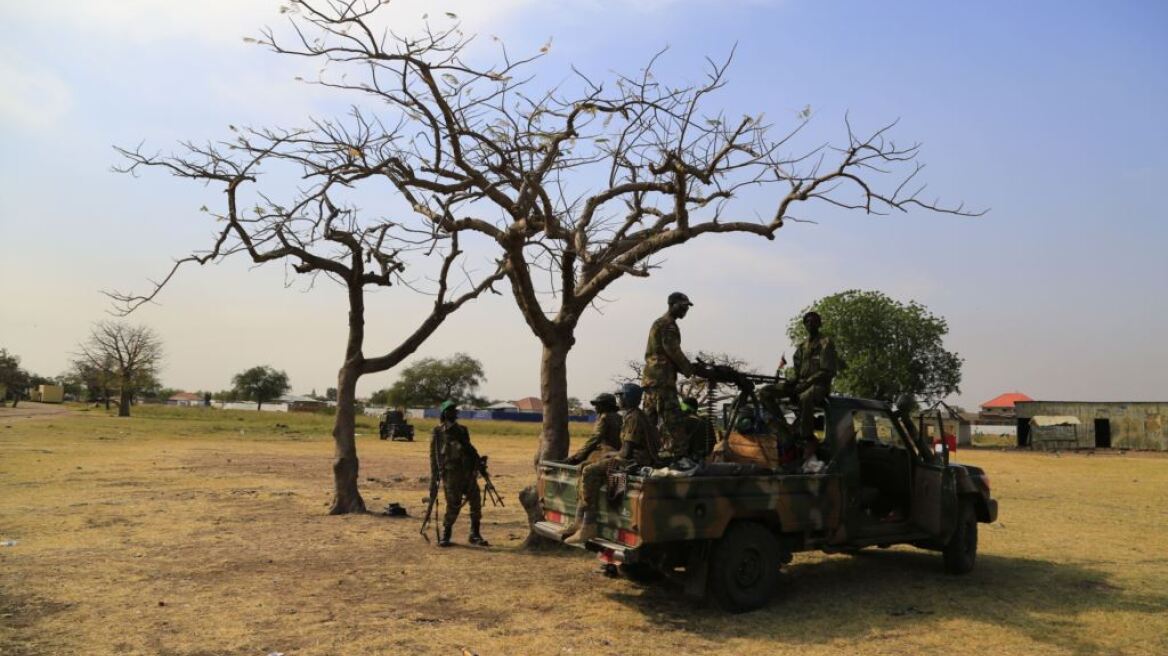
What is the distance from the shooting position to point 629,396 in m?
7.53

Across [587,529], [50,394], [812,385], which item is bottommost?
[587,529]

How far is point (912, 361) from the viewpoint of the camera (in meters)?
47.0

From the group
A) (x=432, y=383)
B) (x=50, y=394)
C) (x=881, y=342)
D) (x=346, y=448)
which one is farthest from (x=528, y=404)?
(x=346, y=448)

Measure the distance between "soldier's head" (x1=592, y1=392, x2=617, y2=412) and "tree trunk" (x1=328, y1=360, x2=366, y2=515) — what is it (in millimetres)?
5693

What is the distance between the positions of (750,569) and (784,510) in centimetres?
61

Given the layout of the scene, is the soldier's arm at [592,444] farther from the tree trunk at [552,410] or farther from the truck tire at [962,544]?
the truck tire at [962,544]

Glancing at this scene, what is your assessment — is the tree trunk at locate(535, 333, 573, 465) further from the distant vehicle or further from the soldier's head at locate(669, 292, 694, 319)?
the distant vehicle

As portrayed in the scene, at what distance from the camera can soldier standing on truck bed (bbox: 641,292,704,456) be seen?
7988mm

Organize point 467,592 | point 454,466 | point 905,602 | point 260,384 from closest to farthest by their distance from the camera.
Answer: point 905,602 → point 467,592 → point 454,466 → point 260,384

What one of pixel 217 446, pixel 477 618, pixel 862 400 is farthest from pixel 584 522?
pixel 217 446

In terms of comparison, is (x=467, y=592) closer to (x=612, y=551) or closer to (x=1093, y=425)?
(x=612, y=551)

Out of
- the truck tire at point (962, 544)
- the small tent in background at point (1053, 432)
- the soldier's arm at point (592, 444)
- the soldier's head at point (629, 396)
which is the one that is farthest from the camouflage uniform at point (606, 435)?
the small tent in background at point (1053, 432)

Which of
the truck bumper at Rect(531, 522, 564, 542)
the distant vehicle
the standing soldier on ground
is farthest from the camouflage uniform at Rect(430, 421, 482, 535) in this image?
the distant vehicle

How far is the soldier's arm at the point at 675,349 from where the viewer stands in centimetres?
785
